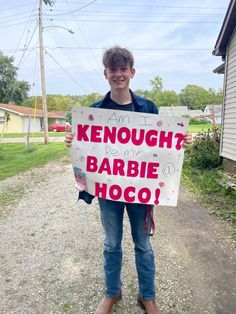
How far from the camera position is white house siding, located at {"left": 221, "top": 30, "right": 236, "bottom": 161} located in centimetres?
684

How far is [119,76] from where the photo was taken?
6.64ft

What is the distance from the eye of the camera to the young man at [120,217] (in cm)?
204

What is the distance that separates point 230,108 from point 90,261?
5.45 m

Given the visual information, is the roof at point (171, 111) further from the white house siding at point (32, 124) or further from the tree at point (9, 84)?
the tree at point (9, 84)

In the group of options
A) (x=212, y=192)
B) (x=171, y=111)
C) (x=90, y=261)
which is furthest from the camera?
(x=171, y=111)

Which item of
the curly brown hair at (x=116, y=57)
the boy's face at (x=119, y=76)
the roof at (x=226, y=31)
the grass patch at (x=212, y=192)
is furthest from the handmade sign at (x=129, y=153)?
the roof at (x=226, y=31)

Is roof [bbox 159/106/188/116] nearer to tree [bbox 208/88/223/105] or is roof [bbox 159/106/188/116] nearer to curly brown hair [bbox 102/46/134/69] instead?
curly brown hair [bbox 102/46/134/69]

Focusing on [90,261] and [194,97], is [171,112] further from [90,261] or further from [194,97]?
[194,97]

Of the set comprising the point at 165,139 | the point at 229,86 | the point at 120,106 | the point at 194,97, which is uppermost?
the point at 194,97

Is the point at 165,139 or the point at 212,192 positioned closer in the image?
the point at 165,139

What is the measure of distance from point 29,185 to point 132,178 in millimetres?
5360

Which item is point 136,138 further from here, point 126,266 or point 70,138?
point 126,266

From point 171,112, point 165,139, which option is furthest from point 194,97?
point 165,139

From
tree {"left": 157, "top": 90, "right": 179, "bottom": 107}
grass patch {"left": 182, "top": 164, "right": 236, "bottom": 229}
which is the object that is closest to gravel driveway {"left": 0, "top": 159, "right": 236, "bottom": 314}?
grass patch {"left": 182, "top": 164, "right": 236, "bottom": 229}
